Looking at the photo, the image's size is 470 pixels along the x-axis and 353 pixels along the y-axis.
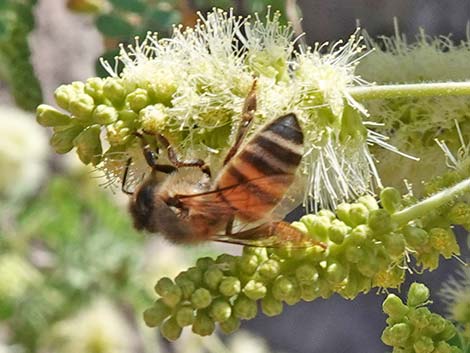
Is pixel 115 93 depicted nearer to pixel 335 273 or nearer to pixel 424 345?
pixel 335 273

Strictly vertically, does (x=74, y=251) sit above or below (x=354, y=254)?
below

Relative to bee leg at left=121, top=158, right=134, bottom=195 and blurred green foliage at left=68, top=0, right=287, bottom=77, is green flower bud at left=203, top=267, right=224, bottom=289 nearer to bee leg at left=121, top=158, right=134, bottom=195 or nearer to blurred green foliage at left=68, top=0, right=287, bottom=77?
bee leg at left=121, top=158, right=134, bottom=195

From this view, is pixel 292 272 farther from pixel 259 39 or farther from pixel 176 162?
pixel 259 39

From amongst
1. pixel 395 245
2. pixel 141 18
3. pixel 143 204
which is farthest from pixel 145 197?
pixel 141 18

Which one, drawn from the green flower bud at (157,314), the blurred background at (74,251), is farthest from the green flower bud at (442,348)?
the blurred background at (74,251)

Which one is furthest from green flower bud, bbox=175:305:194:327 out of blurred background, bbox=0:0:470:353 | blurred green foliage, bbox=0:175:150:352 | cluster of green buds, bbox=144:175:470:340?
blurred green foliage, bbox=0:175:150:352

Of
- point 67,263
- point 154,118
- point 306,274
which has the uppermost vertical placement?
point 154,118

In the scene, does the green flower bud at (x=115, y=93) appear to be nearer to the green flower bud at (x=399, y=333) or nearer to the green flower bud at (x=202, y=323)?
the green flower bud at (x=202, y=323)
